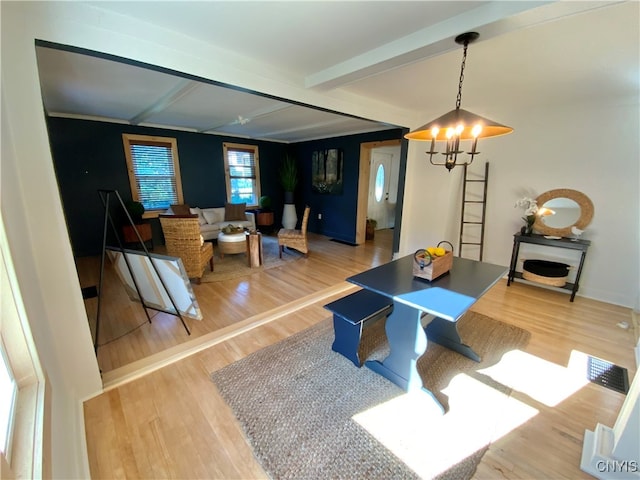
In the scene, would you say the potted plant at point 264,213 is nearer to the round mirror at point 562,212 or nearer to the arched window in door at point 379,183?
the arched window in door at point 379,183

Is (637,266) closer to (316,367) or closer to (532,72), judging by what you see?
(532,72)

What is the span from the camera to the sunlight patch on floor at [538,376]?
173 cm

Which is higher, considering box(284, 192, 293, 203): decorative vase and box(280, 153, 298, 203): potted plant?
box(280, 153, 298, 203): potted plant

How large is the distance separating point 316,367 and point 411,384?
674 millimetres

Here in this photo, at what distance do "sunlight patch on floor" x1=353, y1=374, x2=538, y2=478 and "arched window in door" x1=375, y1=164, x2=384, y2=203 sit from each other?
5.52m

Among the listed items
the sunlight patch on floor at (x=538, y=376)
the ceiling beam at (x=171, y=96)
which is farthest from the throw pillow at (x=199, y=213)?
the sunlight patch on floor at (x=538, y=376)

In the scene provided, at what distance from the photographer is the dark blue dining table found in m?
1.54

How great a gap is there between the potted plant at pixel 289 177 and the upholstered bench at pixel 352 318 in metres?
4.70

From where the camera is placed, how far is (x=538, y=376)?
1878mm

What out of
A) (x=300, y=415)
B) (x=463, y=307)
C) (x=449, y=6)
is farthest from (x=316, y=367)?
(x=449, y=6)

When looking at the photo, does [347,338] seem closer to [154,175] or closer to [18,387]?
[18,387]

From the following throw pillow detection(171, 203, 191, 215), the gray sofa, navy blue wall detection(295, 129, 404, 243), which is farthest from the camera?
navy blue wall detection(295, 129, 404, 243)

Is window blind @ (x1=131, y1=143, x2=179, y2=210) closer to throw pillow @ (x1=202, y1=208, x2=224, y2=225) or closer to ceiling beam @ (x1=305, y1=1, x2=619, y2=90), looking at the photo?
throw pillow @ (x1=202, y1=208, x2=224, y2=225)

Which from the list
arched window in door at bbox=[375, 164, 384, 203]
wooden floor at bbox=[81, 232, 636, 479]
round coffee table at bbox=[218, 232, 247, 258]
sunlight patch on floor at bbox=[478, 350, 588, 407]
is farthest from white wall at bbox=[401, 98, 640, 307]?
round coffee table at bbox=[218, 232, 247, 258]
